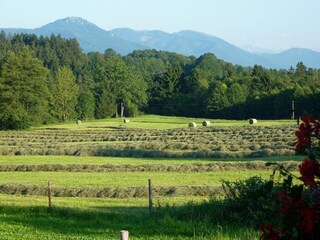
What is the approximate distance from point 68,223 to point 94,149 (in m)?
27.5

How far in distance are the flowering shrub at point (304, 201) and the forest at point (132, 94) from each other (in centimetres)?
7761

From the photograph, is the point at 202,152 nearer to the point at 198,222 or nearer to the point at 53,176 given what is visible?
the point at 53,176

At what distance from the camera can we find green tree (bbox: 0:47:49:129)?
78625mm

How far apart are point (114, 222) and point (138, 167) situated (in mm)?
15946

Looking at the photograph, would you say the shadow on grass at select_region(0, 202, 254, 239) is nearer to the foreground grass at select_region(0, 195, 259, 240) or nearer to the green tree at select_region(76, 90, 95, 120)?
the foreground grass at select_region(0, 195, 259, 240)

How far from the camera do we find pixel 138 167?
3111 centimetres

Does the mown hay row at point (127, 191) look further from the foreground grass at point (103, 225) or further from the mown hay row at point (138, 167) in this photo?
the mown hay row at point (138, 167)

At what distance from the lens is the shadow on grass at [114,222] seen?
44.7ft

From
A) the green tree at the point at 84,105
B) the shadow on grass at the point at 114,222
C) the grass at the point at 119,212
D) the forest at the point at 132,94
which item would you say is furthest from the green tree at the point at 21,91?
the shadow on grass at the point at 114,222

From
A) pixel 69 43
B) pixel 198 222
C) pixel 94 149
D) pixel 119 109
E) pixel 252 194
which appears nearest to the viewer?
pixel 252 194

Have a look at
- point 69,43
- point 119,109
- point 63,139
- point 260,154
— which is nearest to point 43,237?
point 260,154

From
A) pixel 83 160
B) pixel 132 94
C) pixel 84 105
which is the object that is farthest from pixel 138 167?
pixel 132 94

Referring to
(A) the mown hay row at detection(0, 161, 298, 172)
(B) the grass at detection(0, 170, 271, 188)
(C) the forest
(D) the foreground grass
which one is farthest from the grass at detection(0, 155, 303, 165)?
(C) the forest

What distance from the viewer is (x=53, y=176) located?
28.8 metres
